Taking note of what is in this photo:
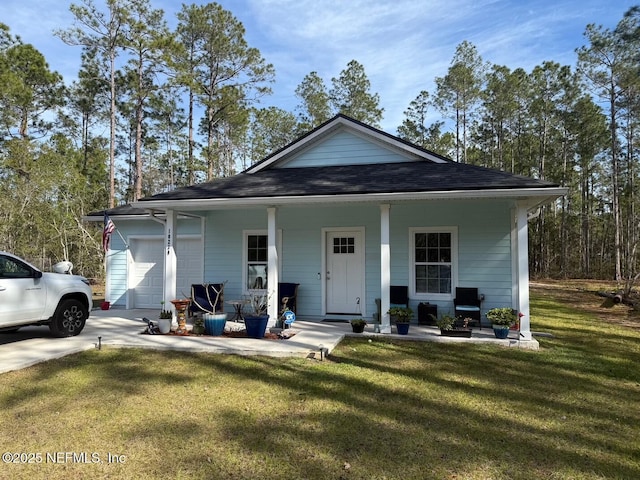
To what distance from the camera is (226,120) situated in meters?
23.3

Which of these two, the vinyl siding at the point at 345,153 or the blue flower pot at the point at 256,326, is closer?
the blue flower pot at the point at 256,326

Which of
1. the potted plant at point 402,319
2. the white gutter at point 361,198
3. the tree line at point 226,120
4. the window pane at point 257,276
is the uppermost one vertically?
the tree line at point 226,120

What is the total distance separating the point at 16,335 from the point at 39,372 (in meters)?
2.86

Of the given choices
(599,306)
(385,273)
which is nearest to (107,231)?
(385,273)

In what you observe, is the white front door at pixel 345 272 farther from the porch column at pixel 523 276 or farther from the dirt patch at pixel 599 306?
the dirt patch at pixel 599 306

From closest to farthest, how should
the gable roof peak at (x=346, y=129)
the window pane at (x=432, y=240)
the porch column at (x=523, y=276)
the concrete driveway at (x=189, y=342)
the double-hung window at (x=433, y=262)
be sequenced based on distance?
1. the concrete driveway at (x=189, y=342)
2. the porch column at (x=523, y=276)
3. the double-hung window at (x=433, y=262)
4. the window pane at (x=432, y=240)
5. the gable roof peak at (x=346, y=129)

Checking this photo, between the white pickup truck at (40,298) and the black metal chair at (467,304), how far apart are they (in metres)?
7.18

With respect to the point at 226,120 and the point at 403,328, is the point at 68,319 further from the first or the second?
the point at 226,120

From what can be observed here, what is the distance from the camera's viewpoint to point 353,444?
126 inches

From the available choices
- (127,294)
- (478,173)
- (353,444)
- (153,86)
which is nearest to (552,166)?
(478,173)

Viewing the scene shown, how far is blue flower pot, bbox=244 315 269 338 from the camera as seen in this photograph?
269 inches

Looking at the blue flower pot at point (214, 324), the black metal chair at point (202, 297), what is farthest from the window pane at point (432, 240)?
the black metal chair at point (202, 297)

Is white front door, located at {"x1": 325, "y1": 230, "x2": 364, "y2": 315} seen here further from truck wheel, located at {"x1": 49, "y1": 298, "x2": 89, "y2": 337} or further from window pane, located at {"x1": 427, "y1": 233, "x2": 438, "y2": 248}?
truck wheel, located at {"x1": 49, "y1": 298, "x2": 89, "y2": 337}

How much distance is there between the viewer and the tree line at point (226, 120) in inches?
731
